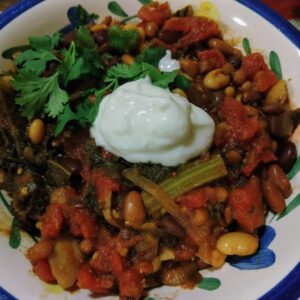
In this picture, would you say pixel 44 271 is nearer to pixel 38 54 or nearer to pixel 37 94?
pixel 37 94

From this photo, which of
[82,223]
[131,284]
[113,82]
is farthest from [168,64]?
[131,284]

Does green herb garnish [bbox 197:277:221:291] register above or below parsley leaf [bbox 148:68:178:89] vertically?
below

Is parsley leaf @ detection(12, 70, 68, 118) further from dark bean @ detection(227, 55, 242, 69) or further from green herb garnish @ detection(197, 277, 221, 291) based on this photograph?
green herb garnish @ detection(197, 277, 221, 291)

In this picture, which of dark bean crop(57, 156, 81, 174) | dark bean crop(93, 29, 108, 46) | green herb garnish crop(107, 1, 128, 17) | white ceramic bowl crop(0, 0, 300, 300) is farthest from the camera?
green herb garnish crop(107, 1, 128, 17)

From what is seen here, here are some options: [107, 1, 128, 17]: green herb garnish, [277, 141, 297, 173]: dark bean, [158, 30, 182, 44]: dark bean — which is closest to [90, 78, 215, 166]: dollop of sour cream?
[277, 141, 297, 173]: dark bean

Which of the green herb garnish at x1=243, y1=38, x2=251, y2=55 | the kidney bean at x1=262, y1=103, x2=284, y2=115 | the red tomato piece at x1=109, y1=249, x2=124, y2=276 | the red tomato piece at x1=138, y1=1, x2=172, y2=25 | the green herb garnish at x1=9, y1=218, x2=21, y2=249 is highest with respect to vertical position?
the red tomato piece at x1=138, y1=1, x2=172, y2=25

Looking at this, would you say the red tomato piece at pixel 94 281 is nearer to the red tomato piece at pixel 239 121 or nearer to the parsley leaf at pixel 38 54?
the red tomato piece at pixel 239 121

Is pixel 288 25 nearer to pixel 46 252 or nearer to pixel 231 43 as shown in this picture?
pixel 231 43
